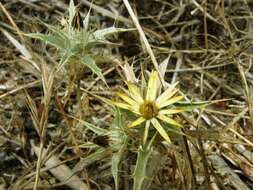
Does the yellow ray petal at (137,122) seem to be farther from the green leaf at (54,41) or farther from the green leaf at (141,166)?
the green leaf at (54,41)

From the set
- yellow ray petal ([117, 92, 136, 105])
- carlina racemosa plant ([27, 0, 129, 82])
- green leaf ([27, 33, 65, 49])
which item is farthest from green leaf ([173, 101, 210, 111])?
green leaf ([27, 33, 65, 49])

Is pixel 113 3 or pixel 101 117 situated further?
pixel 113 3

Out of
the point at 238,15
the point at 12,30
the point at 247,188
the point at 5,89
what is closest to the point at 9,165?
the point at 5,89

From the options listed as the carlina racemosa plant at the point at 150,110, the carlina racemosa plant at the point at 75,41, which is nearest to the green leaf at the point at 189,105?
the carlina racemosa plant at the point at 150,110

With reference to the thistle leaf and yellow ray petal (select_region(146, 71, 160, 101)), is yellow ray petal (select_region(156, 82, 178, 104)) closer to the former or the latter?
yellow ray petal (select_region(146, 71, 160, 101))

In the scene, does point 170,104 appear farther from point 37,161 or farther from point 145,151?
point 37,161

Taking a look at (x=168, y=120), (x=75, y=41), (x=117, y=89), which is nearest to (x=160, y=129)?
(x=168, y=120)
